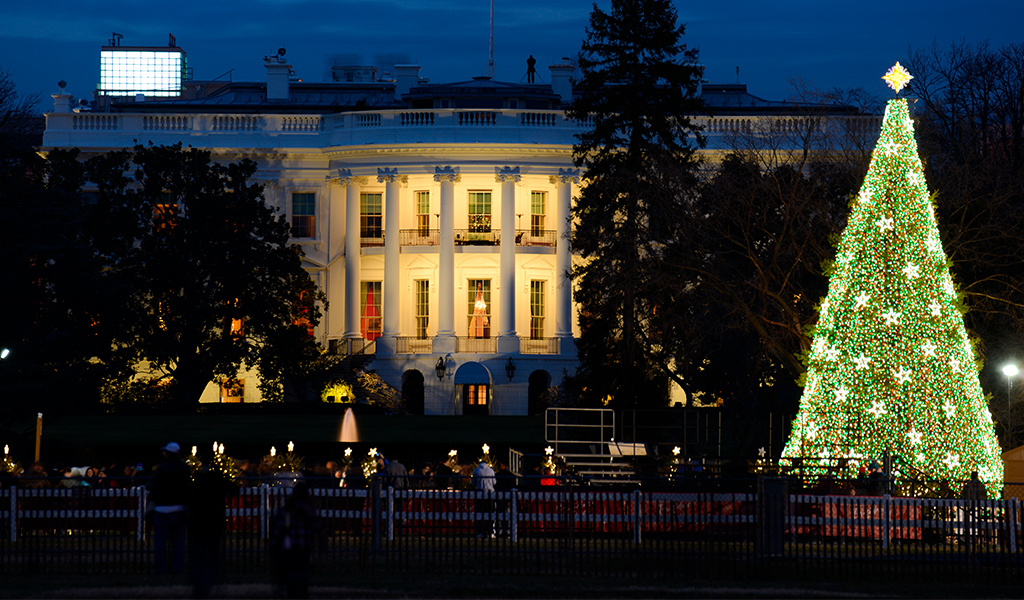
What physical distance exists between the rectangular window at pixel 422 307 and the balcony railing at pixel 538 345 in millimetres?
4386

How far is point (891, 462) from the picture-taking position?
21641mm

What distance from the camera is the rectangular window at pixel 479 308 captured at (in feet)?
198

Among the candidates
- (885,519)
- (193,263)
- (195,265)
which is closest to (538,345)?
(195,265)

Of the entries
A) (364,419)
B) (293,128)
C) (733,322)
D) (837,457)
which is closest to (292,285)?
(364,419)

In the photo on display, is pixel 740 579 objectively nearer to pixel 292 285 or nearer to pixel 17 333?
pixel 17 333

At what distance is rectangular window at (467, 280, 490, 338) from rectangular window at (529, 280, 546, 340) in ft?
6.03

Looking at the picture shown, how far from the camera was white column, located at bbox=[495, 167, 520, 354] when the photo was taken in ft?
192

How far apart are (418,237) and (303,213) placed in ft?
19.0

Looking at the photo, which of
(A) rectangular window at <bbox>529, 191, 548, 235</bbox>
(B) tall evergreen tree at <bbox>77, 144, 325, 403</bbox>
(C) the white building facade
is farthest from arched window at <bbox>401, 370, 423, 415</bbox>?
(A) rectangular window at <bbox>529, 191, 548, 235</bbox>

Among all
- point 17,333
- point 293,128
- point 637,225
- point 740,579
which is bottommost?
point 740,579

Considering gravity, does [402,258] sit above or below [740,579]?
above

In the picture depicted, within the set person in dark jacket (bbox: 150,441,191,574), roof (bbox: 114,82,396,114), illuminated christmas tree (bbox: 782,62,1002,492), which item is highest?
roof (bbox: 114,82,396,114)

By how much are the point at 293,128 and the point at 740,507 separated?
1787 inches

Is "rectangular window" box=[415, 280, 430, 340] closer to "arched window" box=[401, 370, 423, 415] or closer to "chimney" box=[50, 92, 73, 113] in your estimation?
"arched window" box=[401, 370, 423, 415]
